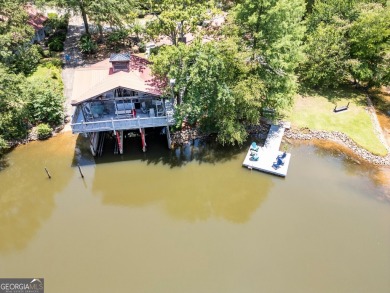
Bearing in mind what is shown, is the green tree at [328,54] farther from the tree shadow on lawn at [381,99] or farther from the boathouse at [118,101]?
the boathouse at [118,101]

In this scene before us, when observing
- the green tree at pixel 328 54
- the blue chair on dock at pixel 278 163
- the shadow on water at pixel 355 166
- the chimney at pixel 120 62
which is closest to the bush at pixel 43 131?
the chimney at pixel 120 62

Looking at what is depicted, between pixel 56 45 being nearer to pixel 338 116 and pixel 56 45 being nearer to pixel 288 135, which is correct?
pixel 288 135

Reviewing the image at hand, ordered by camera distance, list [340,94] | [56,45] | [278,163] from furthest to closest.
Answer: [56,45]
[340,94]
[278,163]

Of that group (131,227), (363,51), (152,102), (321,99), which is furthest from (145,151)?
(363,51)

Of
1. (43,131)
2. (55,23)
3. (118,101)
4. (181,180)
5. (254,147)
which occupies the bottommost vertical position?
(181,180)

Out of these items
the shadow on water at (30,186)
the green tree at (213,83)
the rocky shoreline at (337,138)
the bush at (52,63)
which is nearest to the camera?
the shadow on water at (30,186)

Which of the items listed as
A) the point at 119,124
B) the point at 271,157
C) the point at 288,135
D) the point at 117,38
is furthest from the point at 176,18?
the point at 117,38

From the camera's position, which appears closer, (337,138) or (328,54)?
(337,138)
